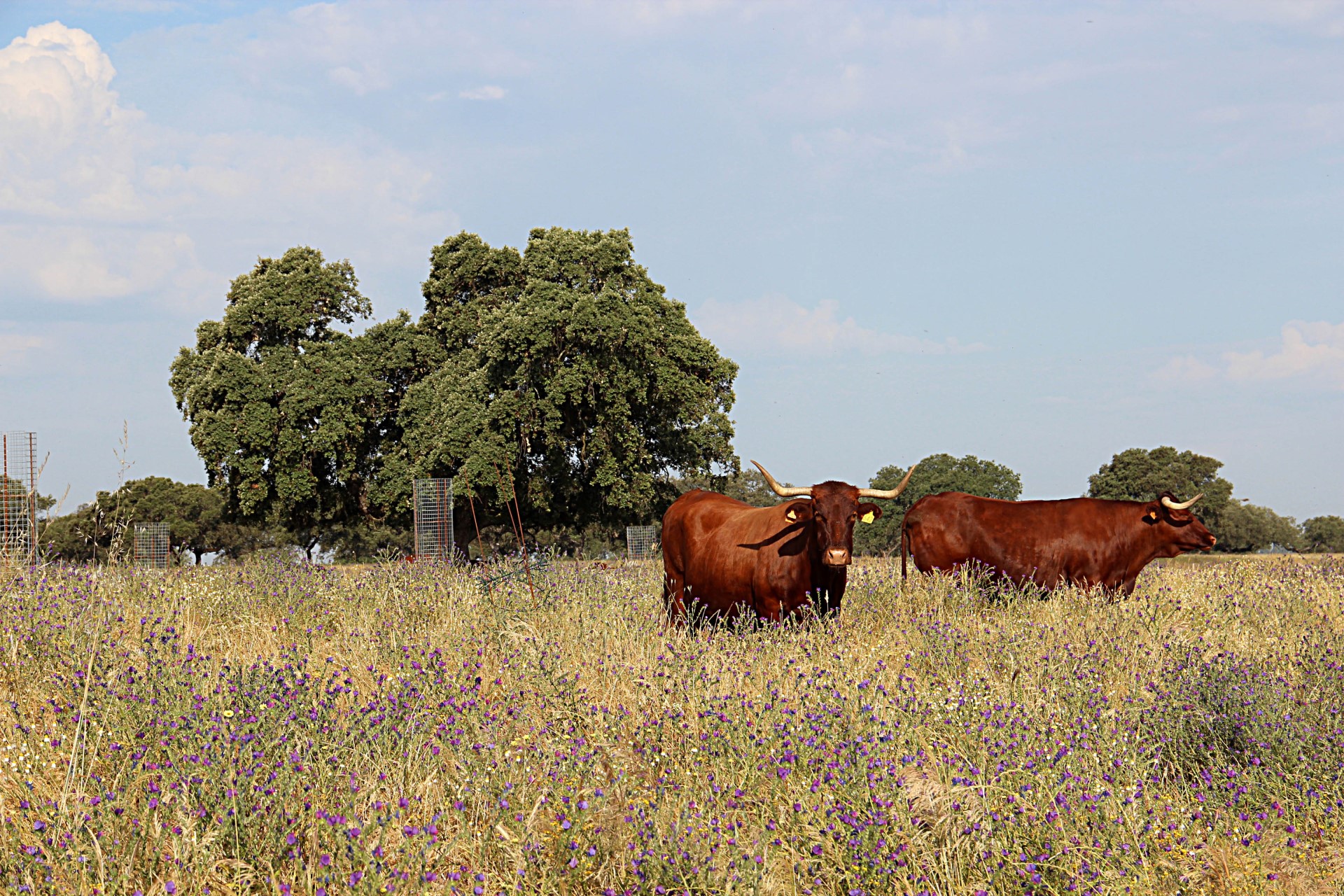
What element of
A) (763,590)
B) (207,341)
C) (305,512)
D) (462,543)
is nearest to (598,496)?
(462,543)

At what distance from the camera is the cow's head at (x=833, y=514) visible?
318 inches

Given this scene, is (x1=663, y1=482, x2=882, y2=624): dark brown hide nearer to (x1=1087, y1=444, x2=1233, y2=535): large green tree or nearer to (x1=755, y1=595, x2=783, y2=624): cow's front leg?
(x1=755, y1=595, x2=783, y2=624): cow's front leg

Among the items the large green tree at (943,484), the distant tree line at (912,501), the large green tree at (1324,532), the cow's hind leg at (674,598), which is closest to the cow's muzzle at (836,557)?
the cow's hind leg at (674,598)

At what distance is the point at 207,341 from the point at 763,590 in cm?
2888

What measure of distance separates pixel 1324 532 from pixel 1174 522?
231 ft

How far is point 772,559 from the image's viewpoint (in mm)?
8641

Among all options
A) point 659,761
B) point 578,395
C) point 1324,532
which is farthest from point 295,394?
point 1324,532

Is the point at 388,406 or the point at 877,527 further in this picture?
the point at 877,527

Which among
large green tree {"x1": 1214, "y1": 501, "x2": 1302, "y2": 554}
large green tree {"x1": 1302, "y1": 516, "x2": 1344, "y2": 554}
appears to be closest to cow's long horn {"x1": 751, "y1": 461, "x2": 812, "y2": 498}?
large green tree {"x1": 1214, "y1": 501, "x2": 1302, "y2": 554}

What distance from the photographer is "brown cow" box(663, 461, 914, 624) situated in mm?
8297

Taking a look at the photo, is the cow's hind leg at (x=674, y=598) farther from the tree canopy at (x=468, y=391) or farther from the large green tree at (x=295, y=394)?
the large green tree at (x=295, y=394)

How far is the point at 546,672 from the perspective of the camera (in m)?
5.61

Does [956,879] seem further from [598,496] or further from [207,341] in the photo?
[207,341]

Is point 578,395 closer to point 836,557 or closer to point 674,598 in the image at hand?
point 674,598
